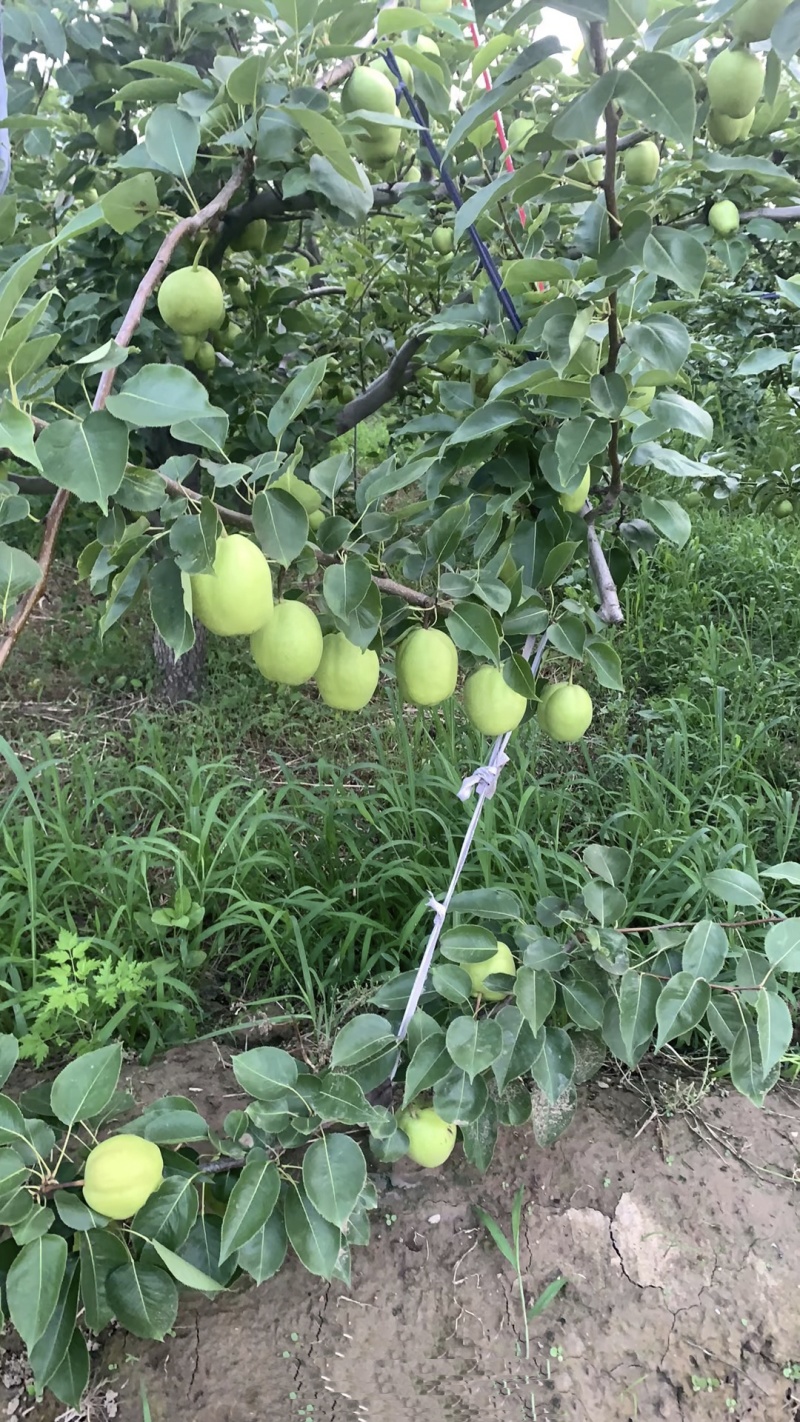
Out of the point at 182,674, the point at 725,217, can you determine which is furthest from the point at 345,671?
the point at 182,674

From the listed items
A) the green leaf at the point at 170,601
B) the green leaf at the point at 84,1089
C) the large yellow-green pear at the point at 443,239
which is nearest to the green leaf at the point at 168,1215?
the green leaf at the point at 84,1089

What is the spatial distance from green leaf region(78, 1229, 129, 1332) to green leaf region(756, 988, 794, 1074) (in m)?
0.78

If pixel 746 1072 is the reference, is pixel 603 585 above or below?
above

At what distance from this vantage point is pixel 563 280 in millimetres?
1043

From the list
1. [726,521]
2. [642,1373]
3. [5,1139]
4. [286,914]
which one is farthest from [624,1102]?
[726,521]

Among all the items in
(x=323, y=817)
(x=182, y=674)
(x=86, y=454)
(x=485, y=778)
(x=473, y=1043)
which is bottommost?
(x=182, y=674)

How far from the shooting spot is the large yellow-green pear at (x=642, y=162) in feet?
3.40

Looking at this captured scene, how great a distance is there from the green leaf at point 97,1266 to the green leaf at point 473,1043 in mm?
441

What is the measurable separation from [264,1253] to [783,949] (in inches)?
28.0

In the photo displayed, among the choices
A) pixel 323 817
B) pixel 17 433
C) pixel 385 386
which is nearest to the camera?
pixel 17 433

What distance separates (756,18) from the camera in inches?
27.3

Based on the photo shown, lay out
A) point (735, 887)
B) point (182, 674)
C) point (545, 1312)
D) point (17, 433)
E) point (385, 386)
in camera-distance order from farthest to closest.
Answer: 1. point (182, 674)
2. point (385, 386)
3. point (545, 1312)
4. point (735, 887)
5. point (17, 433)

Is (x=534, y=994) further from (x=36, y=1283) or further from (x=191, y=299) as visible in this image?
(x=191, y=299)

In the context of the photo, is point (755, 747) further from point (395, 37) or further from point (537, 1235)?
point (395, 37)
